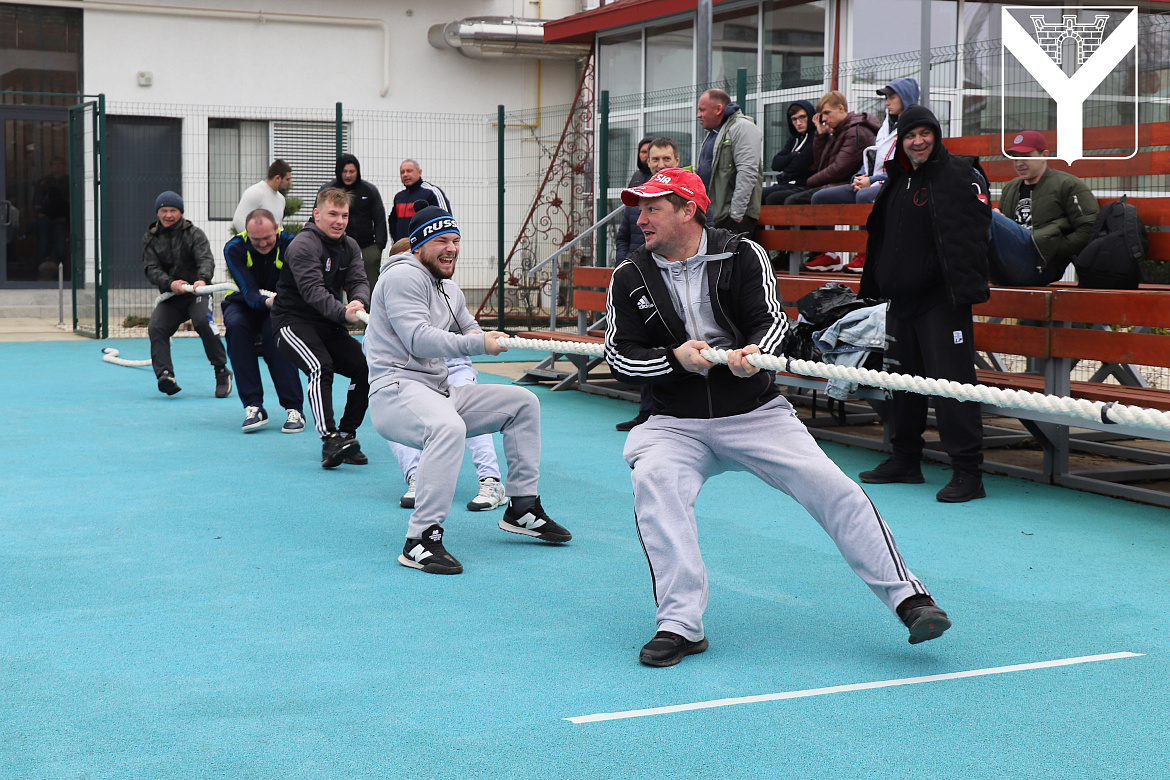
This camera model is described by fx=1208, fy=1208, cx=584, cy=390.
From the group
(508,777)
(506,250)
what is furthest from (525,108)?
(508,777)

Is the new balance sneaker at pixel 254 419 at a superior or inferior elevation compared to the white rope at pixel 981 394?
inferior

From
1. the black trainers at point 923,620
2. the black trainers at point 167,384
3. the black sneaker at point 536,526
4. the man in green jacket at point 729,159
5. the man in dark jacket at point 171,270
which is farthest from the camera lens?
the black trainers at point 167,384

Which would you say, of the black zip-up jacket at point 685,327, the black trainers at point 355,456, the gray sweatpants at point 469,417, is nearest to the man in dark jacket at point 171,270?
the black trainers at point 355,456

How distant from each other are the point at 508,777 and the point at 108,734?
1.16m

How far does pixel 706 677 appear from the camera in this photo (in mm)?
3848

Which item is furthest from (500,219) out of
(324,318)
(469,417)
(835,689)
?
(835,689)

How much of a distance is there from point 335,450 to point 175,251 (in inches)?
159

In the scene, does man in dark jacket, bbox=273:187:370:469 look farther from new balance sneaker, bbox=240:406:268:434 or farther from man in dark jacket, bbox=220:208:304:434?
new balance sneaker, bbox=240:406:268:434

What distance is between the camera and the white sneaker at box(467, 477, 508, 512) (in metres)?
6.36

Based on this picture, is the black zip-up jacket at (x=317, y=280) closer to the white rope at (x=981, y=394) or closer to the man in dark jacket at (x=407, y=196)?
the white rope at (x=981, y=394)

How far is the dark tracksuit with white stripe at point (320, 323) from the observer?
7750 millimetres

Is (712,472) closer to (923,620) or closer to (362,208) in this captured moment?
(923,620)

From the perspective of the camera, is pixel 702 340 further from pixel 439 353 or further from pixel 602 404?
pixel 602 404

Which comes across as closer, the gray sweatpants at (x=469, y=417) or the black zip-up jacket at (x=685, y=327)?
the black zip-up jacket at (x=685, y=327)
